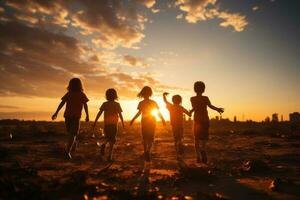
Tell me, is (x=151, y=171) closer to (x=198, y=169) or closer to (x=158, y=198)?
(x=198, y=169)

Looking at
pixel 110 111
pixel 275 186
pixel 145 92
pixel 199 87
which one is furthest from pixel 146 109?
pixel 275 186

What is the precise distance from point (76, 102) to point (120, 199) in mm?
5661

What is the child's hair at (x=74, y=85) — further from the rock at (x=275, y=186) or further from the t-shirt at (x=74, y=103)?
the rock at (x=275, y=186)

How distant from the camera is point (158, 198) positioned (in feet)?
15.6

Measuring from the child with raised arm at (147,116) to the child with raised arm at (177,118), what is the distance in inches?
63.3

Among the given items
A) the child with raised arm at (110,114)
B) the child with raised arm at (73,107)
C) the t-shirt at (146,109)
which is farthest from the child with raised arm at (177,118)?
the child with raised arm at (73,107)

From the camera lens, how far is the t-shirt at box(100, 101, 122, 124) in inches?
402

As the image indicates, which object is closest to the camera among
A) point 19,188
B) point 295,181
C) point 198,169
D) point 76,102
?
point 19,188

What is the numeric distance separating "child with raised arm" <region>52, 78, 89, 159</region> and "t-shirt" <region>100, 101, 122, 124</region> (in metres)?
0.61

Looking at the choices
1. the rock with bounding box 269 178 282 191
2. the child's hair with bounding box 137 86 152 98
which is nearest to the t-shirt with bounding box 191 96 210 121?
the child's hair with bounding box 137 86 152 98

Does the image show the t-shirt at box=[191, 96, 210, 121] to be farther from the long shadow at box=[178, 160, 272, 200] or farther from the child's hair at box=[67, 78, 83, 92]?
the child's hair at box=[67, 78, 83, 92]

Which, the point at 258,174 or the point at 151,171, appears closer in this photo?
the point at 258,174

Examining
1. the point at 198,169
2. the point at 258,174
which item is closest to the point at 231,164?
the point at 258,174

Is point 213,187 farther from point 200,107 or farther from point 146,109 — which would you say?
point 146,109
